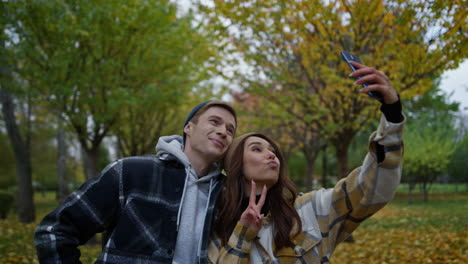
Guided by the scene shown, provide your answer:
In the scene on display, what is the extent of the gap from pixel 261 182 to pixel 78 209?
1101 mm

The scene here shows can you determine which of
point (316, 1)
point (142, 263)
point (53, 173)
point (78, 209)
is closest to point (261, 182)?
point (142, 263)

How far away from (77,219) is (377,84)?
1.73 metres

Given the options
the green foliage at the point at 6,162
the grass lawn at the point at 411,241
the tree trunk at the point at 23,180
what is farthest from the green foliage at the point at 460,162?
the green foliage at the point at 6,162

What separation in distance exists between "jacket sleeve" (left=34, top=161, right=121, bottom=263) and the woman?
0.66m

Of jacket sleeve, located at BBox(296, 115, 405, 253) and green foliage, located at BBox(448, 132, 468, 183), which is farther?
green foliage, located at BBox(448, 132, 468, 183)

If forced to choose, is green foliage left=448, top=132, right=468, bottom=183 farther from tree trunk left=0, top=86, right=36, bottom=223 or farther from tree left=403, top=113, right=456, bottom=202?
tree trunk left=0, top=86, right=36, bottom=223

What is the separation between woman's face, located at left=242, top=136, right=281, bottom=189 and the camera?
7.16 feet

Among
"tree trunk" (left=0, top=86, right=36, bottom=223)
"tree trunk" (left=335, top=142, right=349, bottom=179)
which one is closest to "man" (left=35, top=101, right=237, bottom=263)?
"tree trunk" (left=335, top=142, right=349, bottom=179)

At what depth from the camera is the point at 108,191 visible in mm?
1941

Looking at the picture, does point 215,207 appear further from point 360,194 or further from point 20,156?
point 20,156

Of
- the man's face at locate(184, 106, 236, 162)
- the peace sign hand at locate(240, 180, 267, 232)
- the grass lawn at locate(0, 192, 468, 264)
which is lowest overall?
the grass lawn at locate(0, 192, 468, 264)

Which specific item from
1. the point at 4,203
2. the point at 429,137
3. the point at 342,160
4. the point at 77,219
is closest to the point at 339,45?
the point at 342,160

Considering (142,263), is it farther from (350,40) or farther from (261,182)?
(350,40)

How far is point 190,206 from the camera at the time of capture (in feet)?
6.66
